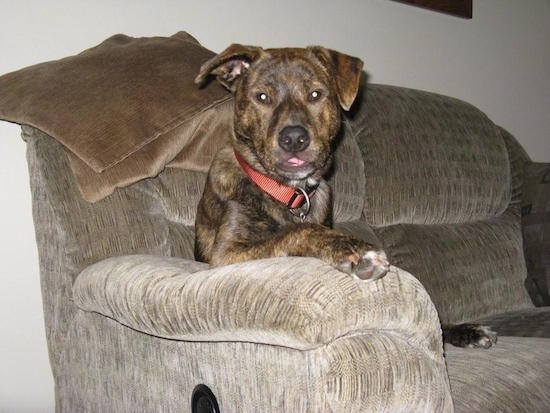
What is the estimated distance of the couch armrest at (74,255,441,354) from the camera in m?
1.20

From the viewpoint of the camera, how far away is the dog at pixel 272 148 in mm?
1967

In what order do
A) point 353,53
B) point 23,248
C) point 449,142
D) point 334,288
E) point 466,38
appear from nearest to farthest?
point 334,288
point 23,248
point 449,142
point 353,53
point 466,38

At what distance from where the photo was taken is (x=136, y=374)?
5.85ft

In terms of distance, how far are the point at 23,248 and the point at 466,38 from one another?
3.02 meters

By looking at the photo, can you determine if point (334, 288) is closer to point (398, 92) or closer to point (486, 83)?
point (398, 92)

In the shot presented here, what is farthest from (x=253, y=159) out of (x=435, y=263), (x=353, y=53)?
(x=353, y=53)

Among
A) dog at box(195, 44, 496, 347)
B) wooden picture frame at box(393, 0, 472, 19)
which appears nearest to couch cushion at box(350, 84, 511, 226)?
dog at box(195, 44, 496, 347)

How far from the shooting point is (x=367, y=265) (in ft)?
4.39

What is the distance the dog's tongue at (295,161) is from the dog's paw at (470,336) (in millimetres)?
847

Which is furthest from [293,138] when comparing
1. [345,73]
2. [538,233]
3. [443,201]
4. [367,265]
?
[538,233]

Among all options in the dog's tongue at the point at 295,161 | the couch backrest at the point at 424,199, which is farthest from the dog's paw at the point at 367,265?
the couch backrest at the point at 424,199

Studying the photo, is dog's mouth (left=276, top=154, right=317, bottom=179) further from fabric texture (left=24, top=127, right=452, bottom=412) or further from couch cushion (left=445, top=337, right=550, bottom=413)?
couch cushion (left=445, top=337, right=550, bottom=413)

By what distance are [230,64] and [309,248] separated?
2.88ft

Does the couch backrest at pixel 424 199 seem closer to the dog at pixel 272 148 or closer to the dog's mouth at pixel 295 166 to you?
the dog at pixel 272 148
